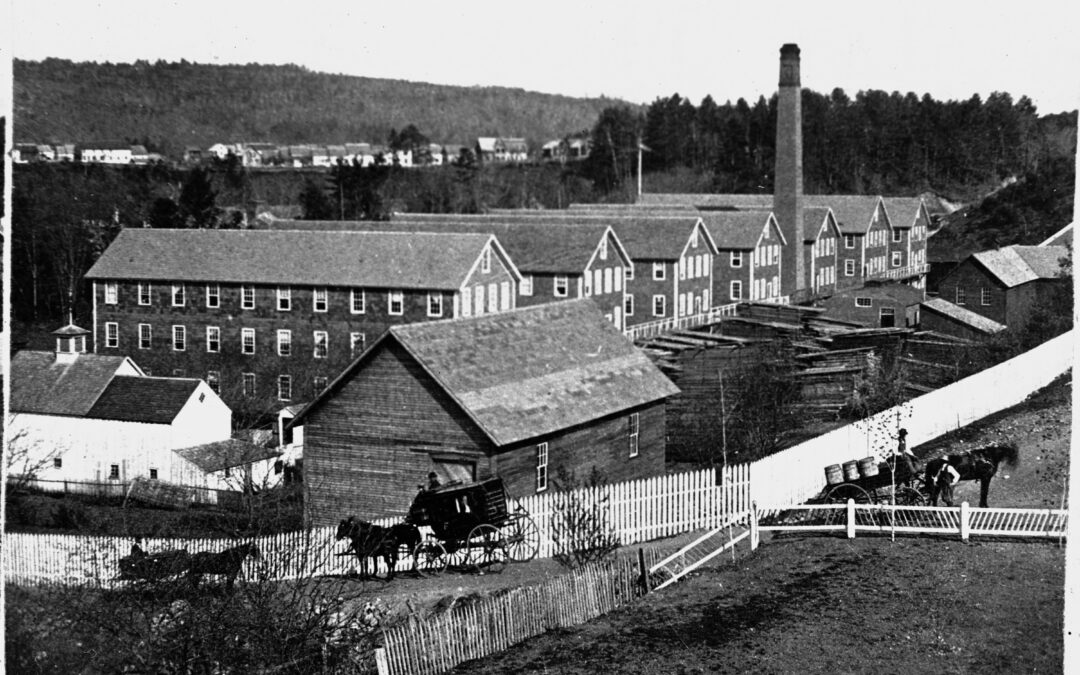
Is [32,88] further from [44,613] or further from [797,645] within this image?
[797,645]

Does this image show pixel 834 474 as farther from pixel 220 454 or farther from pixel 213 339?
pixel 213 339

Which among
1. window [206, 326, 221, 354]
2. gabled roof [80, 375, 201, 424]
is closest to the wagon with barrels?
gabled roof [80, 375, 201, 424]

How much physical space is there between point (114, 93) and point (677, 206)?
59165 mm

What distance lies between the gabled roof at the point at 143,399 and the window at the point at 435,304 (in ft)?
40.7

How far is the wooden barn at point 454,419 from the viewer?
30906mm

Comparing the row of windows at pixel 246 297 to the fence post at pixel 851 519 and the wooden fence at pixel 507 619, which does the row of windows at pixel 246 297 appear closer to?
the fence post at pixel 851 519

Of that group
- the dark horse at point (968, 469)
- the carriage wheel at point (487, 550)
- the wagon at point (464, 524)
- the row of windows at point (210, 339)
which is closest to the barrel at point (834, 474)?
the dark horse at point (968, 469)

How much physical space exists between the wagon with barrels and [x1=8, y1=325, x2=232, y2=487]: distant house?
26.6 metres

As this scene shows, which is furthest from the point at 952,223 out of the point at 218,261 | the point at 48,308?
the point at 48,308

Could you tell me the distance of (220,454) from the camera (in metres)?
44.9

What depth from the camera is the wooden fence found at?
53.0ft

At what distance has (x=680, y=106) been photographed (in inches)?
6093

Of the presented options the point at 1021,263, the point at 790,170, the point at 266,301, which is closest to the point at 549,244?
the point at 266,301

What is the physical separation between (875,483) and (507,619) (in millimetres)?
9207
